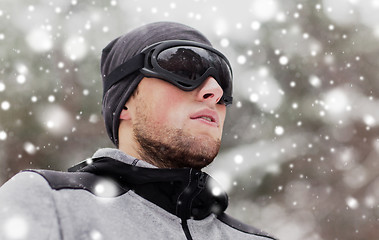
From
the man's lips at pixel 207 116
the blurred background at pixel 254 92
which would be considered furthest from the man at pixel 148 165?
the blurred background at pixel 254 92

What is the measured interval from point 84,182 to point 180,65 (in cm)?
86

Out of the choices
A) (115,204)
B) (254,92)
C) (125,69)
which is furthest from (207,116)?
(254,92)

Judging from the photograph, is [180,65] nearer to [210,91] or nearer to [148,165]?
[210,91]

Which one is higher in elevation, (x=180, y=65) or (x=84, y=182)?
(x=180, y=65)

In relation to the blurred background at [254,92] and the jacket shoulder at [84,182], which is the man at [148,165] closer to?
the jacket shoulder at [84,182]

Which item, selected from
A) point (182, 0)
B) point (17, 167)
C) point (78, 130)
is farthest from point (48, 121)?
point (182, 0)

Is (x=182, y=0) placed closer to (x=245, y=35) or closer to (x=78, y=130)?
(x=245, y=35)

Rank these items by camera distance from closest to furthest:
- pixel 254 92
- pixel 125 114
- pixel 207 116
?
pixel 207 116
pixel 125 114
pixel 254 92

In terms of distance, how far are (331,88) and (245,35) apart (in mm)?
1987

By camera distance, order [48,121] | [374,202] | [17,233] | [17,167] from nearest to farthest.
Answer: [17,233]
[48,121]
[17,167]
[374,202]

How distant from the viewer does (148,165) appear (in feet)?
7.42

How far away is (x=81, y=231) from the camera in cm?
181

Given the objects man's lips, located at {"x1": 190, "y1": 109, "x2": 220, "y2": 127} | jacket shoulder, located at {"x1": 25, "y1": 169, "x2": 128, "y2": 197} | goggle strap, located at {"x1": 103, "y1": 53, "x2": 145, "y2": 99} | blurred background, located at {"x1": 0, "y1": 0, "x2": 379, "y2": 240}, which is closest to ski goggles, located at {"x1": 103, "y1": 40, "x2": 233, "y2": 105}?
goggle strap, located at {"x1": 103, "y1": 53, "x2": 145, "y2": 99}

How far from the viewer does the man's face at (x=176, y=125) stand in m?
2.33
